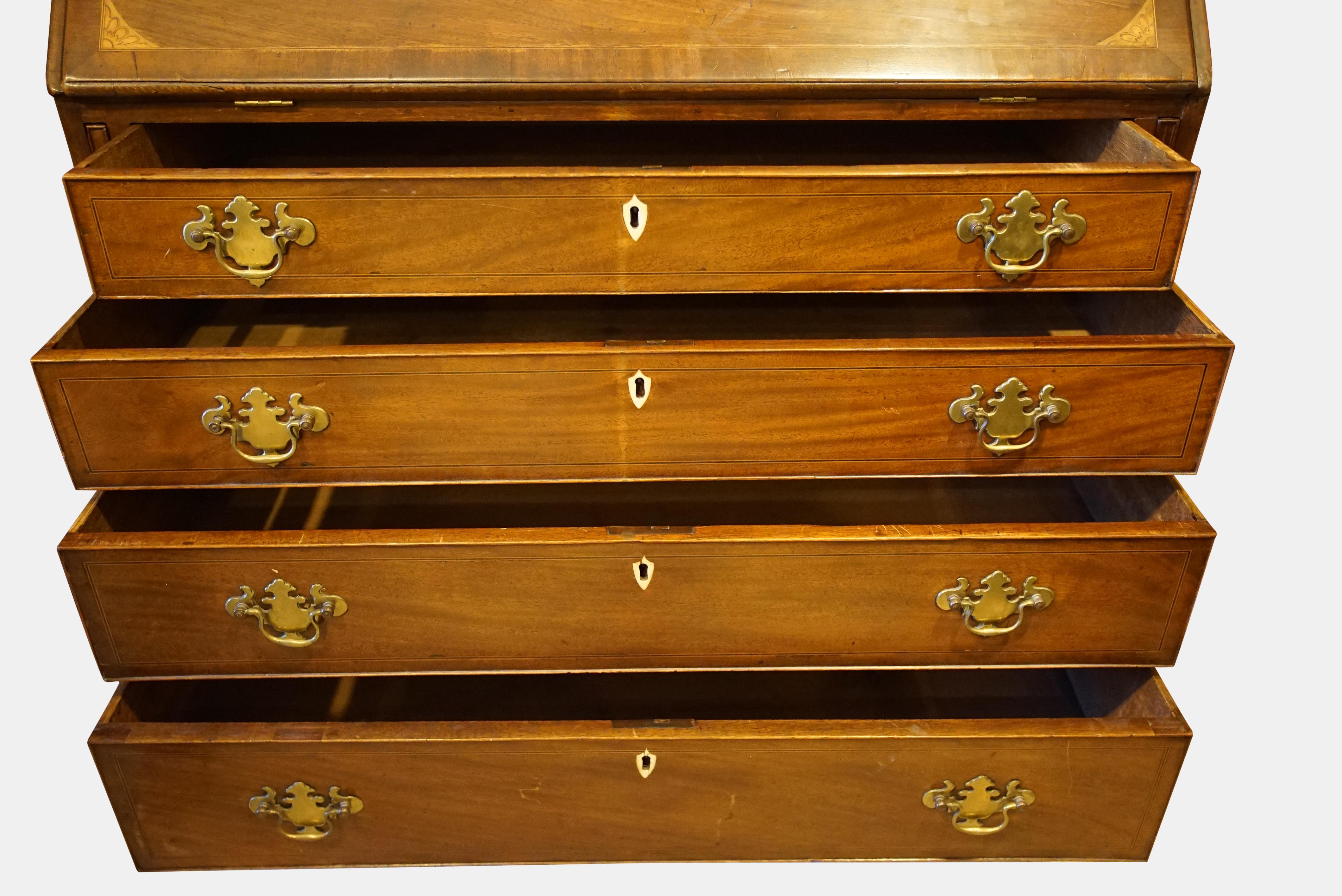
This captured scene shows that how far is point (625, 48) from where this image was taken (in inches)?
57.9

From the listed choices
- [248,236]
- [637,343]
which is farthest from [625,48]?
[248,236]

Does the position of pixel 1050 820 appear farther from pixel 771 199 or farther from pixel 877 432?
pixel 771 199

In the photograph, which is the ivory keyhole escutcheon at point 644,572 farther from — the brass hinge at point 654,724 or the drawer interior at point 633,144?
the drawer interior at point 633,144

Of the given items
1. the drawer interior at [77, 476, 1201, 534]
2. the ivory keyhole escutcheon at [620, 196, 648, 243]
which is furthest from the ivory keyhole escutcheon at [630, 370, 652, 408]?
the drawer interior at [77, 476, 1201, 534]

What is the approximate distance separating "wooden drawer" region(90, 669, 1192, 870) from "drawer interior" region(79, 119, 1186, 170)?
77cm

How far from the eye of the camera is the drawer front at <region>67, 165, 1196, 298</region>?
1.37m

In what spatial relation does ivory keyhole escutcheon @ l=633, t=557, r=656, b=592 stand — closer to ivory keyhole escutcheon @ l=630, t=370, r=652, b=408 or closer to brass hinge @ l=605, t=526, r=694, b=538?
brass hinge @ l=605, t=526, r=694, b=538

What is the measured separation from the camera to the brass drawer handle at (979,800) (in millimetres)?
1688

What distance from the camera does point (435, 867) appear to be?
1.78 metres

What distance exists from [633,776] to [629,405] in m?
0.54

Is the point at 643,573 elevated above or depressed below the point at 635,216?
below

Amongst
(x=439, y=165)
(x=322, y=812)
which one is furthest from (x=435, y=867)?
(x=439, y=165)

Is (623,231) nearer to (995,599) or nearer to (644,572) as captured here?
(644,572)

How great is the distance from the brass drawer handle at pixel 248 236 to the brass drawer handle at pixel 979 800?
1100 mm
